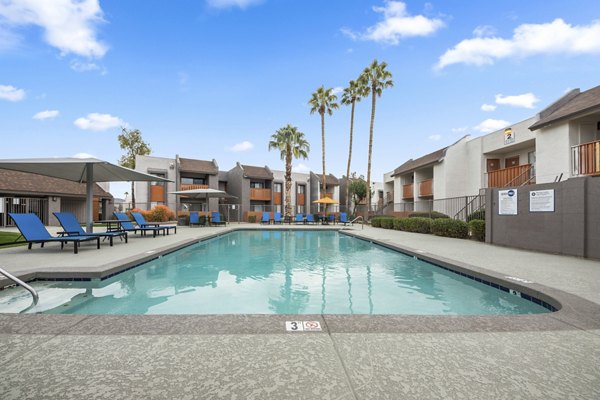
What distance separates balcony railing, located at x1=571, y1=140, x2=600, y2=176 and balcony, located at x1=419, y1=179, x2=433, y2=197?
10787mm

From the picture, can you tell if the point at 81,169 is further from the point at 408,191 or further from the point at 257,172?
the point at 257,172

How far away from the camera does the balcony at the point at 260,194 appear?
34094mm

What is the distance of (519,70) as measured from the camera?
534 inches

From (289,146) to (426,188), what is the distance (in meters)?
12.9

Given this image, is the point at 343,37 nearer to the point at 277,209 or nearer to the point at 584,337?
the point at 584,337

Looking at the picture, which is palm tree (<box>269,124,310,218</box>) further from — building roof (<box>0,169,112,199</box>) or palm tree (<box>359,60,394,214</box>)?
building roof (<box>0,169,112,199</box>)

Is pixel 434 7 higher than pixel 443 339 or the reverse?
higher

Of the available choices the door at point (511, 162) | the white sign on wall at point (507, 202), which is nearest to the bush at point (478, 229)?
the white sign on wall at point (507, 202)

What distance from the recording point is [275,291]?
5.68 m

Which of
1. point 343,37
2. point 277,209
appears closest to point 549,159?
point 343,37

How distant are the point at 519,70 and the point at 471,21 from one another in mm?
3070

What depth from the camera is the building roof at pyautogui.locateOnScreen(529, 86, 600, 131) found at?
1095 cm

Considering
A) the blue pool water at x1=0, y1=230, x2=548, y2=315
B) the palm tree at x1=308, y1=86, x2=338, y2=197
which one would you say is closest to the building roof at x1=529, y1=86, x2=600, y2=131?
the blue pool water at x1=0, y1=230, x2=548, y2=315

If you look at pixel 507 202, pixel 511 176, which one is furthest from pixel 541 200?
pixel 511 176
